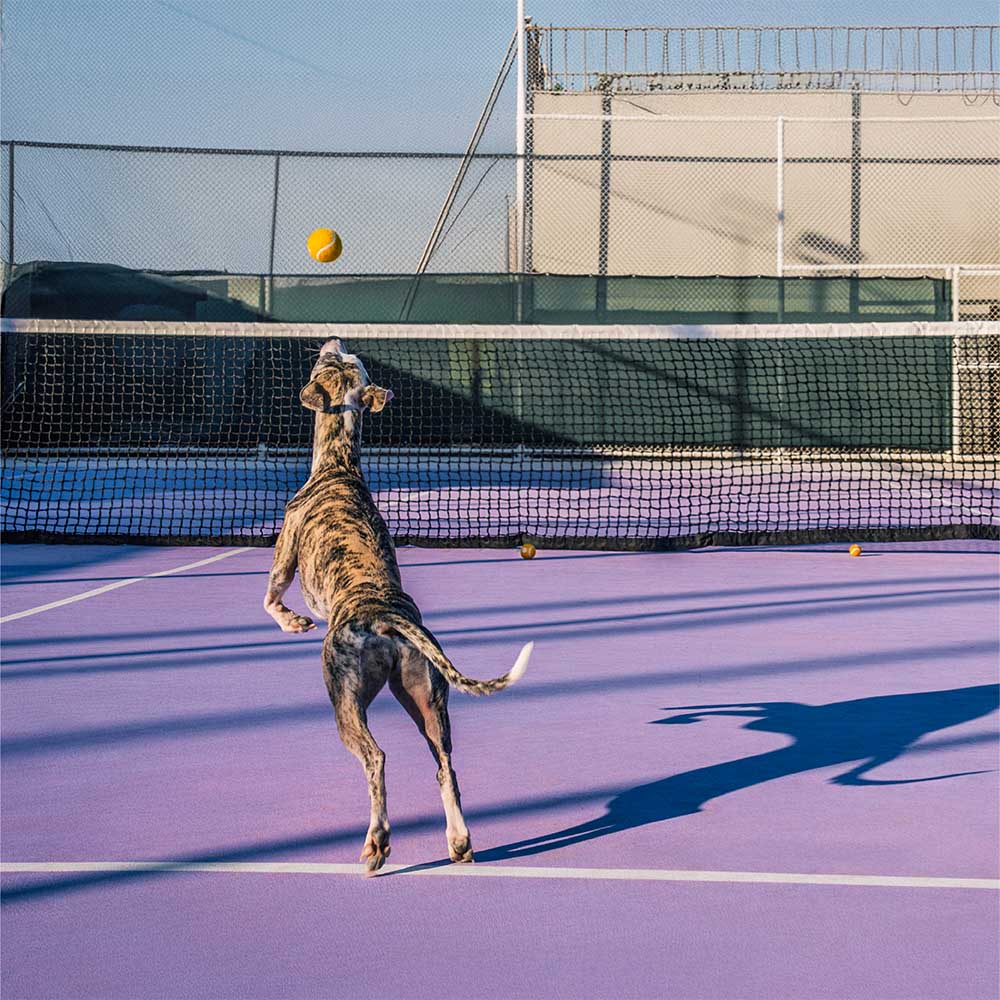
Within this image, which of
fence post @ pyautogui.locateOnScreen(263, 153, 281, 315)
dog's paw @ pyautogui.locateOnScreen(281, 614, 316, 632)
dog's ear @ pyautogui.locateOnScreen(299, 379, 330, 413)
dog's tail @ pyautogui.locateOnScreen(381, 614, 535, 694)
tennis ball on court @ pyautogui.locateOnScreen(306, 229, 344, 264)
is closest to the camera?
dog's tail @ pyautogui.locateOnScreen(381, 614, 535, 694)

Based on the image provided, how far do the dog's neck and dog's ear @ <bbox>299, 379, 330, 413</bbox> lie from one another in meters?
0.05

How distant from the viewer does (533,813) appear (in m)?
4.10

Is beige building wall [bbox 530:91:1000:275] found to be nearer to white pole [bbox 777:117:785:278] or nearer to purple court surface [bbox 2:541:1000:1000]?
white pole [bbox 777:117:785:278]

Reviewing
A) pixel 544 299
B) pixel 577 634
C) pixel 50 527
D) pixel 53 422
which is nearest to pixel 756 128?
pixel 544 299

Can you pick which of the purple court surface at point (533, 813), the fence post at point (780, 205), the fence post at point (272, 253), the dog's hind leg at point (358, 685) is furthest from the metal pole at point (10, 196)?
the dog's hind leg at point (358, 685)

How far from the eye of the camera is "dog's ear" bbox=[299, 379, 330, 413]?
13.7ft

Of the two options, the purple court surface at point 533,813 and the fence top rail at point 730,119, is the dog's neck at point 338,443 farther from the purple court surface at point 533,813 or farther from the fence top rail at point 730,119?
the fence top rail at point 730,119

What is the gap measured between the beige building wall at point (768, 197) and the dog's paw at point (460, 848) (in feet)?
52.5

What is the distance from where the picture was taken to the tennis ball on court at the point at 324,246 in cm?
1106

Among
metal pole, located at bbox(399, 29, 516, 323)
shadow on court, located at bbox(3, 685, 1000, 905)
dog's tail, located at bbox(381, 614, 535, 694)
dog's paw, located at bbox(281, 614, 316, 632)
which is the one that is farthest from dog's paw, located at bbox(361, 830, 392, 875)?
metal pole, located at bbox(399, 29, 516, 323)

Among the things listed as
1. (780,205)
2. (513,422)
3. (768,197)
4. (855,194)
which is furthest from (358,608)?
(855,194)

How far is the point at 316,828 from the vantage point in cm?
394

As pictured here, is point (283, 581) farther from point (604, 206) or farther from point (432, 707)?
point (604, 206)

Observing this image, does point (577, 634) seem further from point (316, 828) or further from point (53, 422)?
point (53, 422)
